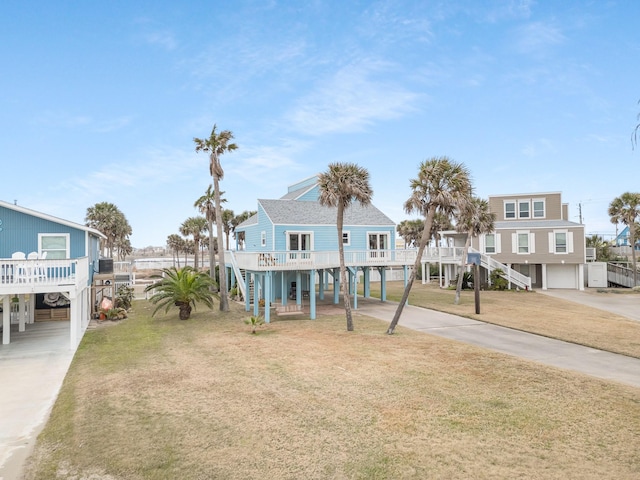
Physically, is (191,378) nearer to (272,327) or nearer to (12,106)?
(272,327)

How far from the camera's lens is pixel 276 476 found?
6.03 metres

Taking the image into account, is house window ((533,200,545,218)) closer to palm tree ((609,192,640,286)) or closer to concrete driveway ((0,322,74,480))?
palm tree ((609,192,640,286))

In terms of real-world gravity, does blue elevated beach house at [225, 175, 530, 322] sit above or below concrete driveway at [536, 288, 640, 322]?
above

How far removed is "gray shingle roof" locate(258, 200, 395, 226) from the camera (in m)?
27.9

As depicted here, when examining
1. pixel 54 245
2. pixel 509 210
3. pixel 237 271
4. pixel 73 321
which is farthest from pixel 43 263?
pixel 509 210

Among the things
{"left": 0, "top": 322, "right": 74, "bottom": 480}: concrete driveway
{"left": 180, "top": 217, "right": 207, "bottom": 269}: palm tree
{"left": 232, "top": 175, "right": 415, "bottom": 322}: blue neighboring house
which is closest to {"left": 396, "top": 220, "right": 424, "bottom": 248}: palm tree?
{"left": 232, "top": 175, "right": 415, "bottom": 322}: blue neighboring house

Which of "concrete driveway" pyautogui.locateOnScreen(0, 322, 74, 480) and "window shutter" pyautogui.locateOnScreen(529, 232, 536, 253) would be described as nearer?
"concrete driveway" pyautogui.locateOnScreen(0, 322, 74, 480)

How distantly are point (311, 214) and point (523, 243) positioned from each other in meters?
21.7

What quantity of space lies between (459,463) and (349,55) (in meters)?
24.4

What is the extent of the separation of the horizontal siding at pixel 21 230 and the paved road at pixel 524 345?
56.5ft

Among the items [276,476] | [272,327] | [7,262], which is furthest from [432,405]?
[7,262]

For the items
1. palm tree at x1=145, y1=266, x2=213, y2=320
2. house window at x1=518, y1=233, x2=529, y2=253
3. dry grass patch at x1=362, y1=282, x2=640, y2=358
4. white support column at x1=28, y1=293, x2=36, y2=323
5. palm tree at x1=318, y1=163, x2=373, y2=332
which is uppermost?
palm tree at x1=318, y1=163, x2=373, y2=332

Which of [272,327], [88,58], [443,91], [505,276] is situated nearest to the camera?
[272,327]

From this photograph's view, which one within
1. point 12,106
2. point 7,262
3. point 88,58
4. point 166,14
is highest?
point 166,14
